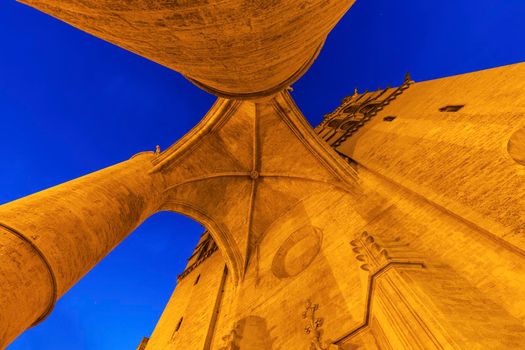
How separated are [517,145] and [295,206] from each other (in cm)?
579

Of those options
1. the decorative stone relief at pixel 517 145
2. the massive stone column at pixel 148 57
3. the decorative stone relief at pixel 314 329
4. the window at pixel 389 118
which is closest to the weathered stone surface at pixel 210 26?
the massive stone column at pixel 148 57

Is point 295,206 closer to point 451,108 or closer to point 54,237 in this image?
point 451,108

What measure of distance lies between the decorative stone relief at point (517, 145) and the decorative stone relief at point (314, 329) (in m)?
3.79

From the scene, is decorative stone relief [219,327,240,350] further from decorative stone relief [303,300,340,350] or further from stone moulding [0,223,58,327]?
stone moulding [0,223,58,327]

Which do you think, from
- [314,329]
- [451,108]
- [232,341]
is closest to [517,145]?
[451,108]

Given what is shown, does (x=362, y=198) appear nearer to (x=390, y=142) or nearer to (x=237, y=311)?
(x=390, y=142)

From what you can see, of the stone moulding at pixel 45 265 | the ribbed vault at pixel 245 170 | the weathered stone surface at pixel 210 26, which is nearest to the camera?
the weathered stone surface at pixel 210 26

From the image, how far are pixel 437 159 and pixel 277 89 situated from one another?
343 centimetres

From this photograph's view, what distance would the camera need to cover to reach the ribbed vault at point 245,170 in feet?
27.8

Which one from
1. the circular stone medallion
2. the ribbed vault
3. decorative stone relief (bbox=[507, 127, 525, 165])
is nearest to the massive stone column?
the ribbed vault

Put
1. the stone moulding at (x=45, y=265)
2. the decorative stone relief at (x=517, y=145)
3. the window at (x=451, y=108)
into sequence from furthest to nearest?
the window at (x=451, y=108) < the decorative stone relief at (x=517, y=145) < the stone moulding at (x=45, y=265)

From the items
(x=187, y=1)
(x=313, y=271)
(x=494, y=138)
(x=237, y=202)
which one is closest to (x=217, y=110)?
(x=237, y=202)

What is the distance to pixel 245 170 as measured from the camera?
1006cm

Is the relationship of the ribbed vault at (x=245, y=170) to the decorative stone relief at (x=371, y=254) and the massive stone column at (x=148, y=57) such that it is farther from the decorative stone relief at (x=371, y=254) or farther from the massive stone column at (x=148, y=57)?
the decorative stone relief at (x=371, y=254)
